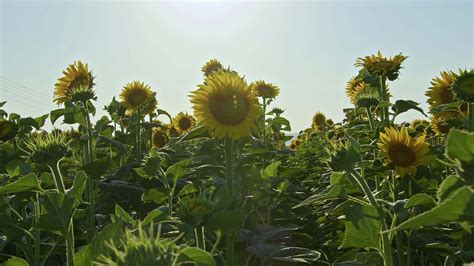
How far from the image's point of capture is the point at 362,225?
1752 mm

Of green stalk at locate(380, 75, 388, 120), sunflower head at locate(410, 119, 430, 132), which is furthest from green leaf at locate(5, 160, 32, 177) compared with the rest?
sunflower head at locate(410, 119, 430, 132)

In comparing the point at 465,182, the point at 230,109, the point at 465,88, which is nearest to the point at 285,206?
Result: the point at 230,109

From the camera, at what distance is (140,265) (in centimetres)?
80

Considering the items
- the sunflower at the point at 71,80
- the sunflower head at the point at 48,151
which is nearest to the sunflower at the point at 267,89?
the sunflower at the point at 71,80

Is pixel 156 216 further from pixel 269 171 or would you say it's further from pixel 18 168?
pixel 269 171

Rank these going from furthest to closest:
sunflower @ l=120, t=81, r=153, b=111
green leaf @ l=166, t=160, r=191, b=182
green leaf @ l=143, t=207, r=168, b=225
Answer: sunflower @ l=120, t=81, r=153, b=111 < green leaf @ l=166, t=160, r=191, b=182 < green leaf @ l=143, t=207, r=168, b=225

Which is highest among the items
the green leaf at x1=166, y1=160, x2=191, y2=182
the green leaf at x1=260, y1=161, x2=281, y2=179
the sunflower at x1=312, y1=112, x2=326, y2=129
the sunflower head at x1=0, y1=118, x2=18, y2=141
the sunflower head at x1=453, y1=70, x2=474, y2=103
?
the sunflower at x1=312, y1=112, x2=326, y2=129

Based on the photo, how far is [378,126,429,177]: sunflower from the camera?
8.57 ft

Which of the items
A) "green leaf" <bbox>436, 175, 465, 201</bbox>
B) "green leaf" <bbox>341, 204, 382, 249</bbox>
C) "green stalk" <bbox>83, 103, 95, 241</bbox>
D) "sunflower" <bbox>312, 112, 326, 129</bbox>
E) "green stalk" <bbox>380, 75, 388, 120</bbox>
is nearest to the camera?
"green leaf" <bbox>436, 175, 465, 201</bbox>

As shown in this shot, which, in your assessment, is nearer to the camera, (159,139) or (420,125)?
(420,125)

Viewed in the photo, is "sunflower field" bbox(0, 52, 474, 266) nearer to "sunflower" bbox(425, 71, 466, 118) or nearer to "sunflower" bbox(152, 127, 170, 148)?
"sunflower" bbox(425, 71, 466, 118)

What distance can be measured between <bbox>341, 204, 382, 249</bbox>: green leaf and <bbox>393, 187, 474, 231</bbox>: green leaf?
73cm

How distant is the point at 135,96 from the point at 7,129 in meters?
1.90

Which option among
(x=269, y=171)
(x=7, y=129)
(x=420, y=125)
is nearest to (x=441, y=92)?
(x=269, y=171)
